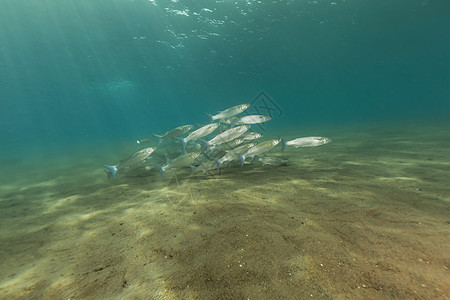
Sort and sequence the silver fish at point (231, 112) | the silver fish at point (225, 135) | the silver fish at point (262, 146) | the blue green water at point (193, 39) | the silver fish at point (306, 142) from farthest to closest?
the blue green water at point (193, 39) < the silver fish at point (231, 112) < the silver fish at point (225, 135) < the silver fish at point (306, 142) < the silver fish at point (262, 146)

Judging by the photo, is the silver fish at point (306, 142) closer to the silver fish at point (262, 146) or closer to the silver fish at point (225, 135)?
the silver fish at point (262, 146)

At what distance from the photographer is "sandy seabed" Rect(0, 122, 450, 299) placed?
169 cm

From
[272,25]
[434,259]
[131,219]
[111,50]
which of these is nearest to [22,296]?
[131,219]

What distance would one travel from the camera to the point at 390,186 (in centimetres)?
396

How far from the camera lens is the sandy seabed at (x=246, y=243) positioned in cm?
169

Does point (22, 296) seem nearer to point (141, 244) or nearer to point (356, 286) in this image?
point (141, 244)

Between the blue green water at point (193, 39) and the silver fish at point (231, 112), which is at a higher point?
the blue green water at point (193, 39)

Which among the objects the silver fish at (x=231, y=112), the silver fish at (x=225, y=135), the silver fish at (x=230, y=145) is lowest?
the silver fish at (x=230, y=145)

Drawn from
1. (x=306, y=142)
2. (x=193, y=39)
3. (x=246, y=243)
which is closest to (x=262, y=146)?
(x=306, y=142)

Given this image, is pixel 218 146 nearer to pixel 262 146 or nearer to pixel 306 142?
pixel 262 146

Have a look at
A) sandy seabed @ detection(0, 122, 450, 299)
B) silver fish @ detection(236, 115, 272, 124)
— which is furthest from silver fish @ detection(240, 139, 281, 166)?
silver fish @ detection(236, 115, 272, 124)

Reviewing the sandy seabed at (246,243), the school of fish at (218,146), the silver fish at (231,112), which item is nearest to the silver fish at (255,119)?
the school of fish at (218,146)

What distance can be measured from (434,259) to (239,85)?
53896 millimetres

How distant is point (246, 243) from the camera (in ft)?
7.50
